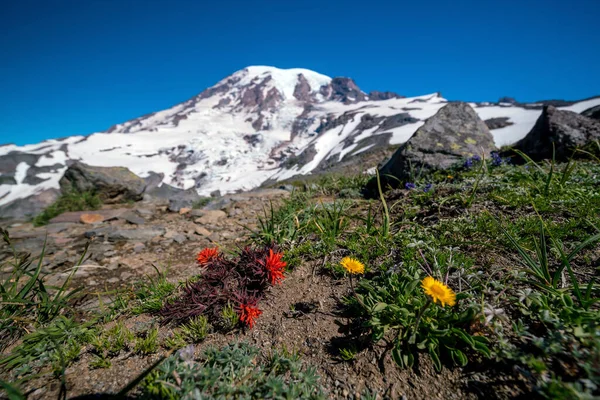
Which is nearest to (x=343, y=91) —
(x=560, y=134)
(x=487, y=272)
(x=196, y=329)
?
(x=560, y=134)

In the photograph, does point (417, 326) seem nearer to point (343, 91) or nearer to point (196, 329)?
point (196, 329)

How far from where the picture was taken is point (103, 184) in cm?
714

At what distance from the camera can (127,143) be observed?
4900cm

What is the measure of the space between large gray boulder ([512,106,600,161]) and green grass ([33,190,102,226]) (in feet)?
31.4

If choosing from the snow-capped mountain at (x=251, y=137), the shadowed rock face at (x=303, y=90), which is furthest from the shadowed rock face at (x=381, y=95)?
the shadowed rock face at (x=303, y=90)

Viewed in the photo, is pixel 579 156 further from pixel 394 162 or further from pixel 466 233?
pixel 466 233

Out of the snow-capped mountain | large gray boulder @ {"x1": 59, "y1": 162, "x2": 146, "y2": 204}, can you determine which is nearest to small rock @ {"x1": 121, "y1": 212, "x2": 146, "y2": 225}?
large gray boulder @ {"x1": 59, "y1": 162, "x2": 146, "y2": 204}

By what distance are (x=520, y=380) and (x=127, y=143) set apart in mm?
60469

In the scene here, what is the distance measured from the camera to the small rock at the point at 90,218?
480 cm

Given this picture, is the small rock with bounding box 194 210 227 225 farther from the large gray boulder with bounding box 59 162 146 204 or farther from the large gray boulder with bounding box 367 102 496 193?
the large gray boulder with bounding box 59 162 146 204

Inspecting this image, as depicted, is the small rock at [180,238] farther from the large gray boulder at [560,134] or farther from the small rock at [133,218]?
the large gray boulder at [560,134]

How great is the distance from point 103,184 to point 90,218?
2814 millimetres

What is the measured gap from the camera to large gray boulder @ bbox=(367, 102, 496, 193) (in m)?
3.87

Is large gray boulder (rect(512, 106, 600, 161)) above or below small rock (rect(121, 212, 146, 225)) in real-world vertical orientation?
→ above
